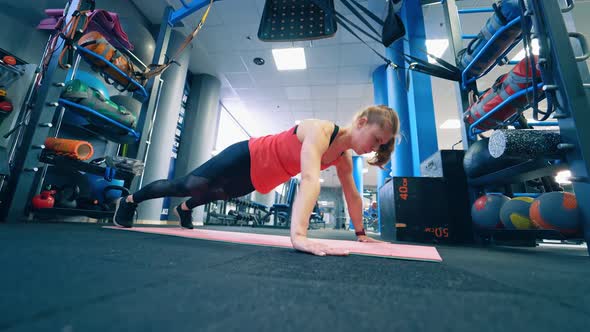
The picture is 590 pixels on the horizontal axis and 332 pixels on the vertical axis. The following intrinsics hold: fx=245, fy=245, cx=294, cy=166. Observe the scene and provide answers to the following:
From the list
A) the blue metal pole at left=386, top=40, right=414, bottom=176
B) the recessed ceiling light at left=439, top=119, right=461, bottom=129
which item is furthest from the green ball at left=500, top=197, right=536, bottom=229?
the recessed ceiling light at left=439, top=119, right=461, bottom=129

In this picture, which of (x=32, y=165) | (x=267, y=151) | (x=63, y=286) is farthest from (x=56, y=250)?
(x=32, y=165)

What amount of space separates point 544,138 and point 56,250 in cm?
198

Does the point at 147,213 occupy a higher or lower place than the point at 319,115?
lower

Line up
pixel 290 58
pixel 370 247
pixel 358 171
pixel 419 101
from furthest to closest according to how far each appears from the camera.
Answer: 1. pixel 358 171
2. pixel 290 58
3. pixel 419 101
4. pixel 370 247

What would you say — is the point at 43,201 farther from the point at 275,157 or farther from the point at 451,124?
the point at 451,124

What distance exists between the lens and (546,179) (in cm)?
191

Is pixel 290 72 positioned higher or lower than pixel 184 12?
higher

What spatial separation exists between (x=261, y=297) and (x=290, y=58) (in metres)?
4.61

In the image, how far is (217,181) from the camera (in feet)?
4.75

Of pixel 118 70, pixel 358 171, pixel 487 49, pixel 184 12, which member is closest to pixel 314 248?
pixel 487 49

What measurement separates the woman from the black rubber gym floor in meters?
0.47

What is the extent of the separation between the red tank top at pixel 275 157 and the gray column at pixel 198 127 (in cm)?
336

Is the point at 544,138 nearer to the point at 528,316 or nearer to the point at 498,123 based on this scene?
the point at 498,123

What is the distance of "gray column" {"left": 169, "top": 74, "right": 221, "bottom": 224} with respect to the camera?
450 cm
